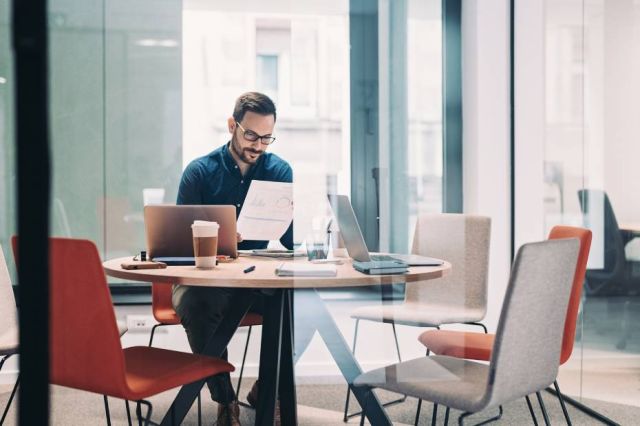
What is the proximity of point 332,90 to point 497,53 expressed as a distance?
1.01 m

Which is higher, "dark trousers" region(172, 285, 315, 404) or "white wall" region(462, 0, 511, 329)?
"white wall" region(462, 0, 511, 329)

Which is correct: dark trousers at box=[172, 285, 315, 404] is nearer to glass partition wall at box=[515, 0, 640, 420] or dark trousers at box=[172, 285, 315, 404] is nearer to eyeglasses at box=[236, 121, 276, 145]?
eyeglasses at box=[236, 121, 276, 145]

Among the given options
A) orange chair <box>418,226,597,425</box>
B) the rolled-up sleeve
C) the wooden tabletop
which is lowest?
orange chair <box>418,226,597,425</box>

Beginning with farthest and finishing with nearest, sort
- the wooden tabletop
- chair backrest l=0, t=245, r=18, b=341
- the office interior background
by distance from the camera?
the office interior background, chair backrest l=0, t=245, r=18, b=341, the wooden tabletop

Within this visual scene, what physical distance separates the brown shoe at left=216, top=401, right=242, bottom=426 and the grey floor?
125mm

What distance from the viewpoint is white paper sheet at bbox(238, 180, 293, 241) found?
2537 mm

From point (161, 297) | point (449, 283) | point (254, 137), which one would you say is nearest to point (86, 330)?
point (161, 297)

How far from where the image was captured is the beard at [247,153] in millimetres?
2891

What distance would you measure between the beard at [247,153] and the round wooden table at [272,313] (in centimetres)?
56

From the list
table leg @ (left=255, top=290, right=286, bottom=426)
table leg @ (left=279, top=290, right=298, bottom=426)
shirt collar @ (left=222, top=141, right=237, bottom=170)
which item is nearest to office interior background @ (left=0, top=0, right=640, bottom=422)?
shirt collar @ (left=222, top=141, right=237, bottom=170)

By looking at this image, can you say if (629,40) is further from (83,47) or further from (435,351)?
(83,47)

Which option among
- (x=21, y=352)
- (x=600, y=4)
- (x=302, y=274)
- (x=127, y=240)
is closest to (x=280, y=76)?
(x=127, y=240)

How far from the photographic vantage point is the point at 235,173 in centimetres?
287

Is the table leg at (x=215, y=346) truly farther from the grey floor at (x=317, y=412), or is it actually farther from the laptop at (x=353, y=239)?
the grey floor at (x=317, y=412)
